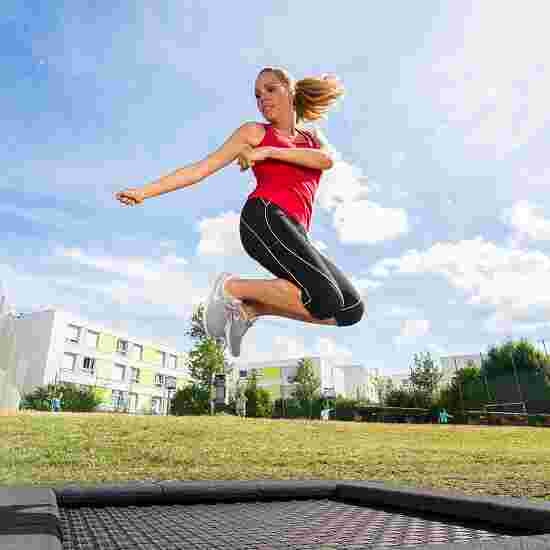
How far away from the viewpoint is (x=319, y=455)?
7586mm

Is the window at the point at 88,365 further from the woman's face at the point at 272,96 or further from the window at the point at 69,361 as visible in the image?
the woman's face at the point at 272,96

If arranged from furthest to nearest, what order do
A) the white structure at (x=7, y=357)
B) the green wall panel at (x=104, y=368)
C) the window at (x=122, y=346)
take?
the window at (x=122, y=346) → the green wall panel at (x=104, y=368) → the white structure at (x=7, y=357)

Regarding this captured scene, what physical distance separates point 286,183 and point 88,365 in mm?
40258

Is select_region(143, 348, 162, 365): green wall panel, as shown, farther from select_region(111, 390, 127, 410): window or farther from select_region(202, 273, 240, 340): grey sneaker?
select_region(202, 273, 240, 340): grey sneaker

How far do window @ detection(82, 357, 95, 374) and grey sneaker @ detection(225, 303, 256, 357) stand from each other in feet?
130

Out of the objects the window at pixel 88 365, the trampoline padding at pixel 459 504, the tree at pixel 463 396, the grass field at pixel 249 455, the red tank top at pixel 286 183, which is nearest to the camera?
the red tank top at pixel 286 183

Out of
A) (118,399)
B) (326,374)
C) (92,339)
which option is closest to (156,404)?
(118,399)

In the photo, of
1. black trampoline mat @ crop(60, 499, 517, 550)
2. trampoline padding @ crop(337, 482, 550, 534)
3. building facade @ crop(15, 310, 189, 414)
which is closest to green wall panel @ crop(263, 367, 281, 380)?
building facade @ crop(15, 310, 189, 414)

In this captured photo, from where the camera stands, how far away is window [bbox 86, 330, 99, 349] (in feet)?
130

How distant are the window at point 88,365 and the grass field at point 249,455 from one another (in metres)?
31.2

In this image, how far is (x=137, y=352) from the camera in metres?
45.3

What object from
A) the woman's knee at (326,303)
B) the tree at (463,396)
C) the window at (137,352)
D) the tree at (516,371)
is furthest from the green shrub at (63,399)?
the woman's knee at (326,303)

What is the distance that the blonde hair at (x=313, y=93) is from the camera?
9.05ft

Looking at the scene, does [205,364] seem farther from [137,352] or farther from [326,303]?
[137,352]
